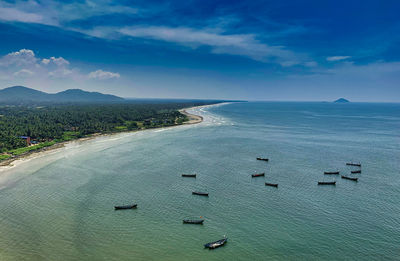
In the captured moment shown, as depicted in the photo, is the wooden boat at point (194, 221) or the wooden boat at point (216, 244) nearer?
the wooden boat at point (216, 244)

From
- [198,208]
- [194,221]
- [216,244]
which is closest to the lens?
[216,244]

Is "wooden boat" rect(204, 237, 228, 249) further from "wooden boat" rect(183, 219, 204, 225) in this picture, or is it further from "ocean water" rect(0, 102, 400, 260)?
"wooden boat" rect(183, 219, 204, 225)

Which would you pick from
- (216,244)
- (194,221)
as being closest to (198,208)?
(194,221)

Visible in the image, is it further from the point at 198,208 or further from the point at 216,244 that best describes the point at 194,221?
the point at 216,244

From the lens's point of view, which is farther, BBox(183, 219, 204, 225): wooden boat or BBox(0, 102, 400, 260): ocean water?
BBox(183, 219, 204, 225): wooden boat

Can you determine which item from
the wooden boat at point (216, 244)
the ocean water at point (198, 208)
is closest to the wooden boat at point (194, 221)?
the ocean water at point (198, 208)

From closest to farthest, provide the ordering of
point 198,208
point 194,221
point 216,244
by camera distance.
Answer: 1. point 216,244
2. point 194,221
3. point 198,208

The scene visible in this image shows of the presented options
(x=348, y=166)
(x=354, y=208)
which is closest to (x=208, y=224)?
(x=354, y=208)

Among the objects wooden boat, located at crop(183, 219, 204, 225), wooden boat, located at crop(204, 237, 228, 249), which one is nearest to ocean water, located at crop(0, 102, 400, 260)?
wooden boat, located at crop(204, 237, 228, 249)

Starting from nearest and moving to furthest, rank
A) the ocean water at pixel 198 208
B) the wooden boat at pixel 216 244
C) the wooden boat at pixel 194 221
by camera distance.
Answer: the ocean water at pixel 198 208
the wooden boat at pixel 216 244
the wooden boat at pixel 194 221

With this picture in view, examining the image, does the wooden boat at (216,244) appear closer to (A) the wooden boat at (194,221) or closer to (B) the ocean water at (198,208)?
(B) the ocean water at (198,208)
